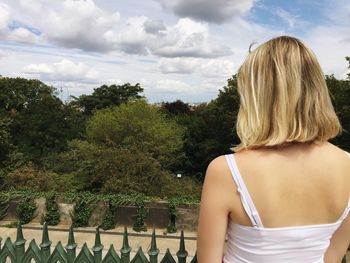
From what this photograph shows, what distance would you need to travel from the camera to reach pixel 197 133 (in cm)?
2920

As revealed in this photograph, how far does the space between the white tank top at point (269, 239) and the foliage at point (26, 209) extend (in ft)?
50.2

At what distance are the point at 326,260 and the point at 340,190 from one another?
1.17ft

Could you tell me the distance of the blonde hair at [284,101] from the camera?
1.27 m

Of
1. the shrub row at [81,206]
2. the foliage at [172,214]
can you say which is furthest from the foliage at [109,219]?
the foliage at [172,214]

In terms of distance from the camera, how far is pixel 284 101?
1264 millimetres

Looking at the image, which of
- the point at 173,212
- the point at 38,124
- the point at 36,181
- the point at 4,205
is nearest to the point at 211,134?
the point at 38,124

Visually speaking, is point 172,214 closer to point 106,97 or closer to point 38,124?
point 38,124

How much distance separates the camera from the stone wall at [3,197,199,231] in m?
14.7

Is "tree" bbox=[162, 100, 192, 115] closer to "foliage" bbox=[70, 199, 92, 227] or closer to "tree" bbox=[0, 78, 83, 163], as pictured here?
"tree" bbox=[0, 78, 83, 163]

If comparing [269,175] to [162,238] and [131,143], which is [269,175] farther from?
[131,143]

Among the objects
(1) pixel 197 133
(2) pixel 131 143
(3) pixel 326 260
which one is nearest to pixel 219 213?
(3) pixel 326 260

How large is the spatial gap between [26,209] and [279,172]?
15.6 meters

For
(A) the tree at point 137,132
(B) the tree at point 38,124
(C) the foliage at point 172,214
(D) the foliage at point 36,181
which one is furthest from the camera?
(B) the tree at point 38,124

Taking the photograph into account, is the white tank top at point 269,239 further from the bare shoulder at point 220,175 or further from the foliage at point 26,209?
the foliage at point 26,209
